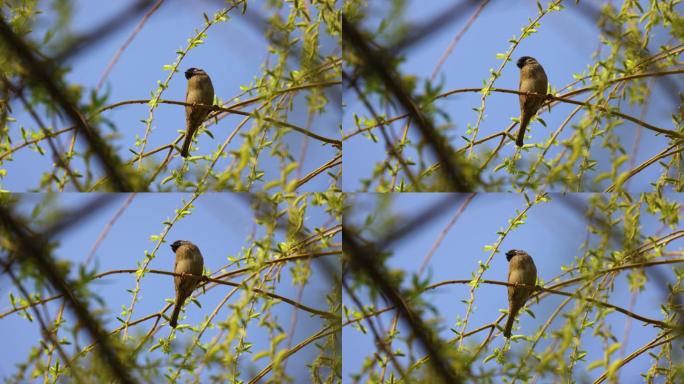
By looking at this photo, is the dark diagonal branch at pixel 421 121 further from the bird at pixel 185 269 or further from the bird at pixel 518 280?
the bird at pixel 185 269

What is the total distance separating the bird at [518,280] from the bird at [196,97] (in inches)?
32.0

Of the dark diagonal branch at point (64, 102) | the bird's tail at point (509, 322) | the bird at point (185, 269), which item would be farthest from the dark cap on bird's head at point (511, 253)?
the dark diagonal branch at point (64, 102)

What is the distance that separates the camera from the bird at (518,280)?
2.17 meters

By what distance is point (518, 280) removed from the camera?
2.17 metres

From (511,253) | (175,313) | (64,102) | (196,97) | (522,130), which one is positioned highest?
(64,102)

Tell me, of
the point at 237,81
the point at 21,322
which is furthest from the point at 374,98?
the point at 21,322

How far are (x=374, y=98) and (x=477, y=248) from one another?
0.44 metres

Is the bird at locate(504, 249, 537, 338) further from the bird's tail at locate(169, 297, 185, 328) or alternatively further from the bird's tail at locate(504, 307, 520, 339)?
the bird's tail at locate(169, 297, 185, 328)

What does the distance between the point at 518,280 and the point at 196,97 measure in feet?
2.91

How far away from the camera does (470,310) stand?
219 centimetres

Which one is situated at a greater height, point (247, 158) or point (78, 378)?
point (247, 158)

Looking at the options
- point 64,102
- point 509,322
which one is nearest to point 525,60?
point 509,322

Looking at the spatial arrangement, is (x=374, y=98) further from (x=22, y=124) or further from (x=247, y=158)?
(x=22, y=124)

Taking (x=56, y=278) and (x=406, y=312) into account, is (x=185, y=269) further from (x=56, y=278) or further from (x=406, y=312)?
(x=406, y=312)
